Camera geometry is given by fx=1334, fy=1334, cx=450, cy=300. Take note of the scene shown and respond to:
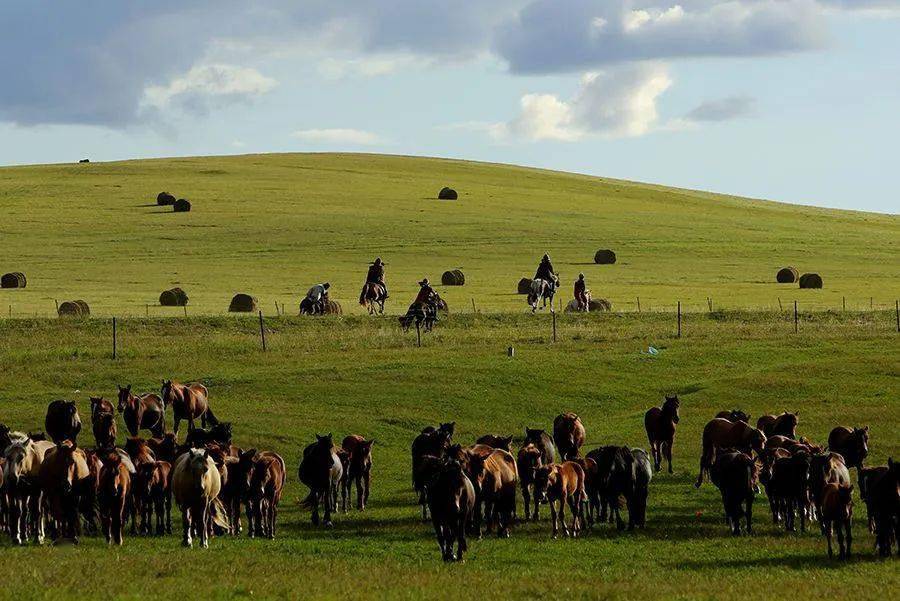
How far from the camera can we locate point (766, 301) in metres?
55.4

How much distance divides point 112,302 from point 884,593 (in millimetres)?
42014

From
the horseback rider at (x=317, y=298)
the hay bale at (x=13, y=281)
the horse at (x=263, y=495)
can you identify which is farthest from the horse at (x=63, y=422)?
the hay bale at (x=13, y=281)

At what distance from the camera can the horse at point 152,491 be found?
62.7 feet

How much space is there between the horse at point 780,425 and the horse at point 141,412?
12.1 m

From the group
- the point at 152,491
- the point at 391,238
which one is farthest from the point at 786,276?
the point at 152,491

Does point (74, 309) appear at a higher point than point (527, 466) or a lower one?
higher

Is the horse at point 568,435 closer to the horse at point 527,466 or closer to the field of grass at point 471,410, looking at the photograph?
the field of grass at point 471,410

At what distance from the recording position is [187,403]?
94.5ft

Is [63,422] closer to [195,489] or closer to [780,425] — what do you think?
[195,489]

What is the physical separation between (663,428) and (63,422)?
11704 mm

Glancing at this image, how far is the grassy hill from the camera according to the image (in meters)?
58.9

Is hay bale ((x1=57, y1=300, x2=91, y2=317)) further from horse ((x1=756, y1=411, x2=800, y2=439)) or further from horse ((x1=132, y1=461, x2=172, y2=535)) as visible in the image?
horse ((x1=132, y1=461, x2=172, y2=535))

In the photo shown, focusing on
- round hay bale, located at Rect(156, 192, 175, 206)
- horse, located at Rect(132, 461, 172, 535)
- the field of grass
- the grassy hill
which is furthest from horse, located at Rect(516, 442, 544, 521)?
round hay bale, located at Rect(156, 192, 175, 206)

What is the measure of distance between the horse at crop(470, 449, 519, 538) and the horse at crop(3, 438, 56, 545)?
602 cm
